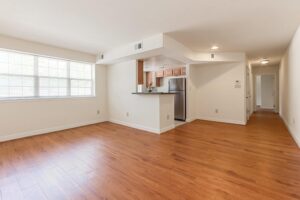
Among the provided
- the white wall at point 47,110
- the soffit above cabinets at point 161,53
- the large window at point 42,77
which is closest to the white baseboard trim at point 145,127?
the white wall at point 47,110

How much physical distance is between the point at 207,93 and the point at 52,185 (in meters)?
5.31

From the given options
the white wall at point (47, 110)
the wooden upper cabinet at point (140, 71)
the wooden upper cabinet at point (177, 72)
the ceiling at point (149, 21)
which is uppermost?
the ceiling at point (149, 21)

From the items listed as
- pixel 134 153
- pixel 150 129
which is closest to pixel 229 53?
pixel 150 129

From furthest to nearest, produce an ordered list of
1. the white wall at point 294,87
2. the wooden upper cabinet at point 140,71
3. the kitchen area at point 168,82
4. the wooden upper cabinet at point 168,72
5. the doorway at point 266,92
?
1. the doorway at point 266,92
2. the wooden upper cabinet at point 168,72
3. the wooden upper cabinet at point 140,71
4. the kitchen area at point 168,82
5. the white wall at point 294,87

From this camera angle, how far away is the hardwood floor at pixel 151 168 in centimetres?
162

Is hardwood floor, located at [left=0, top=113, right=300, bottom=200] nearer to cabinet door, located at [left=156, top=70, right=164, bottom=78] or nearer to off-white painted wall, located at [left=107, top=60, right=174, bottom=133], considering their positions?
off-white painted wall, located at [left=107, top=60, right=174, bottom=133]

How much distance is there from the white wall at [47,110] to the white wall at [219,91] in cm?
342

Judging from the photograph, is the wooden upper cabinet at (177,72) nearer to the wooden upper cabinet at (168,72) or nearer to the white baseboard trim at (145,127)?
the wooden upper cabinet at (168,72)

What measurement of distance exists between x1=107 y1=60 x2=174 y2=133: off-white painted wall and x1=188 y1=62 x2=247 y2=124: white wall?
6.07 ft

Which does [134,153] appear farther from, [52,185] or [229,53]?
[229,53]

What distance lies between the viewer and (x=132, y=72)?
4590 millimetres

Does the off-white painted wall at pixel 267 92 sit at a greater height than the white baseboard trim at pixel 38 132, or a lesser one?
greater

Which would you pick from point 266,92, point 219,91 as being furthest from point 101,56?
point 266,92

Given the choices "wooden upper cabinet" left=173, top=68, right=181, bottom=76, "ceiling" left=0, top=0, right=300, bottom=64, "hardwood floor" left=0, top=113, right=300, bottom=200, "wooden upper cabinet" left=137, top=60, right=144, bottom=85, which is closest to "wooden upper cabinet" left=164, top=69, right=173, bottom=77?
"wooden upper cabinet" left=173, top=68, right=181, bottom=76
